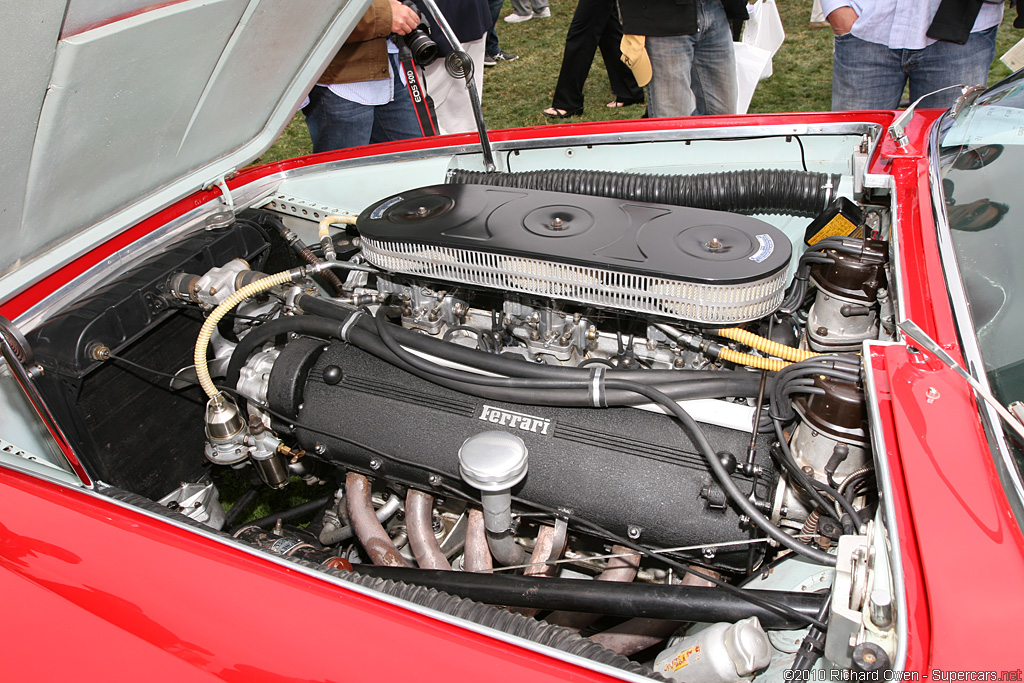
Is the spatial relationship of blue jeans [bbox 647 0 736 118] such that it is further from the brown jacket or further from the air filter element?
the air filter element

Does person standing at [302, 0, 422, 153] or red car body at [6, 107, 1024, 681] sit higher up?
person standing at [302, 0, 422, 153]

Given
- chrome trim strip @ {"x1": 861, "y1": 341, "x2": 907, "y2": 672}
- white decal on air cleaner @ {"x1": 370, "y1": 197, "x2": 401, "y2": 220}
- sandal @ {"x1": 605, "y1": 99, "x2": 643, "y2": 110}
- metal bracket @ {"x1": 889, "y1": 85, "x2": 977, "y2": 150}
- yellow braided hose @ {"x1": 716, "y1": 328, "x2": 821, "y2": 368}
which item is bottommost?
sandal @ {"x1": 605, "y1": 99, "x2": 643, "y2": 110}

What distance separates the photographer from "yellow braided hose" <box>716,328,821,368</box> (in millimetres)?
1396

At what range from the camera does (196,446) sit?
5.93 ft

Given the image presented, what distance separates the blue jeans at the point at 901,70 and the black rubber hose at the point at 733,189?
4.98 ft

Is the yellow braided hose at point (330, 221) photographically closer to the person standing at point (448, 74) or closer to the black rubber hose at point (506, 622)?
the black rubber hose at point (506, 622)

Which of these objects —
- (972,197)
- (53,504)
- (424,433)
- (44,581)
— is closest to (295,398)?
(424,433)

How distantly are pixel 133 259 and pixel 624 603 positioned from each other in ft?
4.76

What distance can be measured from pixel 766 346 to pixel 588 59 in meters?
4.79

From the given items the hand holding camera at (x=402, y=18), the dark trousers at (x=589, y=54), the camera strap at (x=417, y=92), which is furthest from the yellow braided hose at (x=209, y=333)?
the dark trousers at (x=589, y=54)

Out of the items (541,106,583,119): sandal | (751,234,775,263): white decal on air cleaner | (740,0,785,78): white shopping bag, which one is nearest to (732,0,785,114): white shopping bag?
(740,0,785,78): white shopping bag

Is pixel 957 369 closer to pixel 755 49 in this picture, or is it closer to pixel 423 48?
pixel 423 48

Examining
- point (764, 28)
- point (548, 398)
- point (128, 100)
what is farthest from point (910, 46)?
point (128, 100)

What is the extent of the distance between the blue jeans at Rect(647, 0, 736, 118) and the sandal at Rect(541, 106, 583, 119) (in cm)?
168
